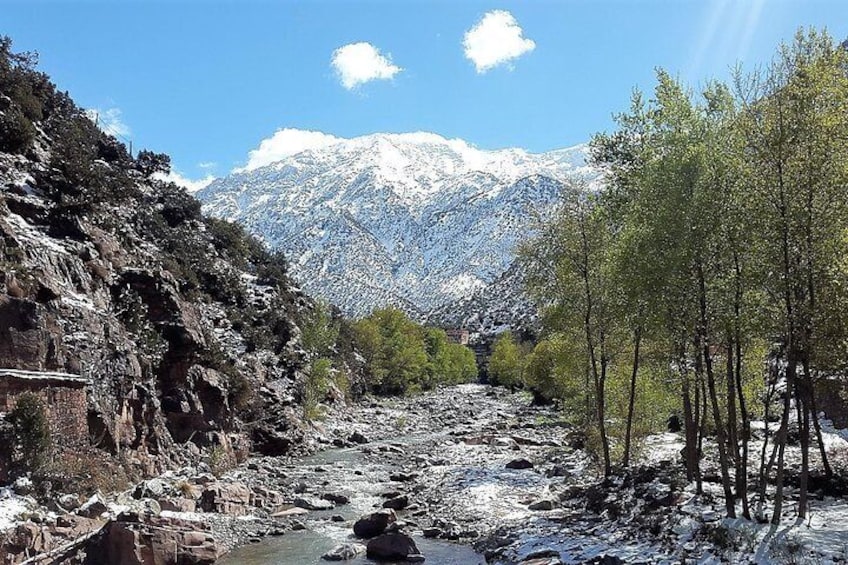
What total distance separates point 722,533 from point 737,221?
27.4 feet

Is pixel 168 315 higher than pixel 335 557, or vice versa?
pixel 168 315

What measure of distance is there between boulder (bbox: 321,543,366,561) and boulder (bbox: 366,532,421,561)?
0.44 meters

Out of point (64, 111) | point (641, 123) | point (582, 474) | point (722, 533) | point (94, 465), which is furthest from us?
point (64, 111)

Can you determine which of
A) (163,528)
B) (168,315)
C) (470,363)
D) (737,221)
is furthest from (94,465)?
(470,363)

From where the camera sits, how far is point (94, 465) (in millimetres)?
27688

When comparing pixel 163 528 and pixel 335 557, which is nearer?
pixel 163 528

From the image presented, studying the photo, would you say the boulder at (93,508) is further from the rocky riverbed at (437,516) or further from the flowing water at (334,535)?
the flowing water at (334,535)

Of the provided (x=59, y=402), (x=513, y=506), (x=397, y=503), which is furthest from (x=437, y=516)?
(x=59, y=402)

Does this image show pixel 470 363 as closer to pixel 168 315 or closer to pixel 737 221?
pixel 168 315

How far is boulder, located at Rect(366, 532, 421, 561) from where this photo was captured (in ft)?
75.4

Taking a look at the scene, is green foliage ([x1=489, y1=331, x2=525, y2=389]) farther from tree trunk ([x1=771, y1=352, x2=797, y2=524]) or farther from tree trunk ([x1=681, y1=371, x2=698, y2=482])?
tree trunk ([x1=771, y1=352, x2=797, y2=524])

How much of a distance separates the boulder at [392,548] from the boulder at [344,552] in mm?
443

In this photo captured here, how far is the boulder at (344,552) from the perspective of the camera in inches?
911

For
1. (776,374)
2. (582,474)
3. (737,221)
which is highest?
(737,221)
